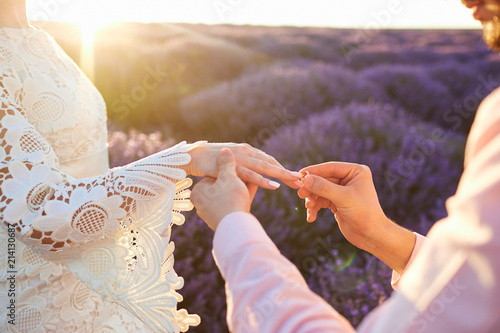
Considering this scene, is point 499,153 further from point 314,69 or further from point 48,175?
point 314,69

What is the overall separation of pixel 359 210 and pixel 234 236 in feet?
2.59

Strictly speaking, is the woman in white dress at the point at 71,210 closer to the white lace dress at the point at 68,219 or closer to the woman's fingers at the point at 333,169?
the white lace dress at the point at 68,219

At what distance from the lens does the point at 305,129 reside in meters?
4.59

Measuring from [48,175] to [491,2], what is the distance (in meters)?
1.41

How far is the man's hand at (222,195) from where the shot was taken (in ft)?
3.64

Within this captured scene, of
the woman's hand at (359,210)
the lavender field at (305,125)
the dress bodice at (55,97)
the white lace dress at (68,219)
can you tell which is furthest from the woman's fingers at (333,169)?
the lavender field at (305,125)

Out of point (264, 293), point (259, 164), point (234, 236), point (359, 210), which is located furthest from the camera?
point (359, 210)

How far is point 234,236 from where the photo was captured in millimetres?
974

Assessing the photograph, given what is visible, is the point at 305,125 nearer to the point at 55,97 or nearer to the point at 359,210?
the point at 359,210

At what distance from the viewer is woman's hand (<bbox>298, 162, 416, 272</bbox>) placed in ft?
5.06

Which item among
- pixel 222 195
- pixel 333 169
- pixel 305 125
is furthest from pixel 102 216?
pixel 305 125

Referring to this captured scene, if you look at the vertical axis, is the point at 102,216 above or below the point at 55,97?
below

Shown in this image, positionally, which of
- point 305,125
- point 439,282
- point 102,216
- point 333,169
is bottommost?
point 305,125

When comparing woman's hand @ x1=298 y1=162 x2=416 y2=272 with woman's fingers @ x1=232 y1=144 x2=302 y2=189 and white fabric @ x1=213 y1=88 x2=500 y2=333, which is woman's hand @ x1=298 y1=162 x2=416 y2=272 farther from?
white fabric @ x1=213 y1=88 x2=500 y2=333
